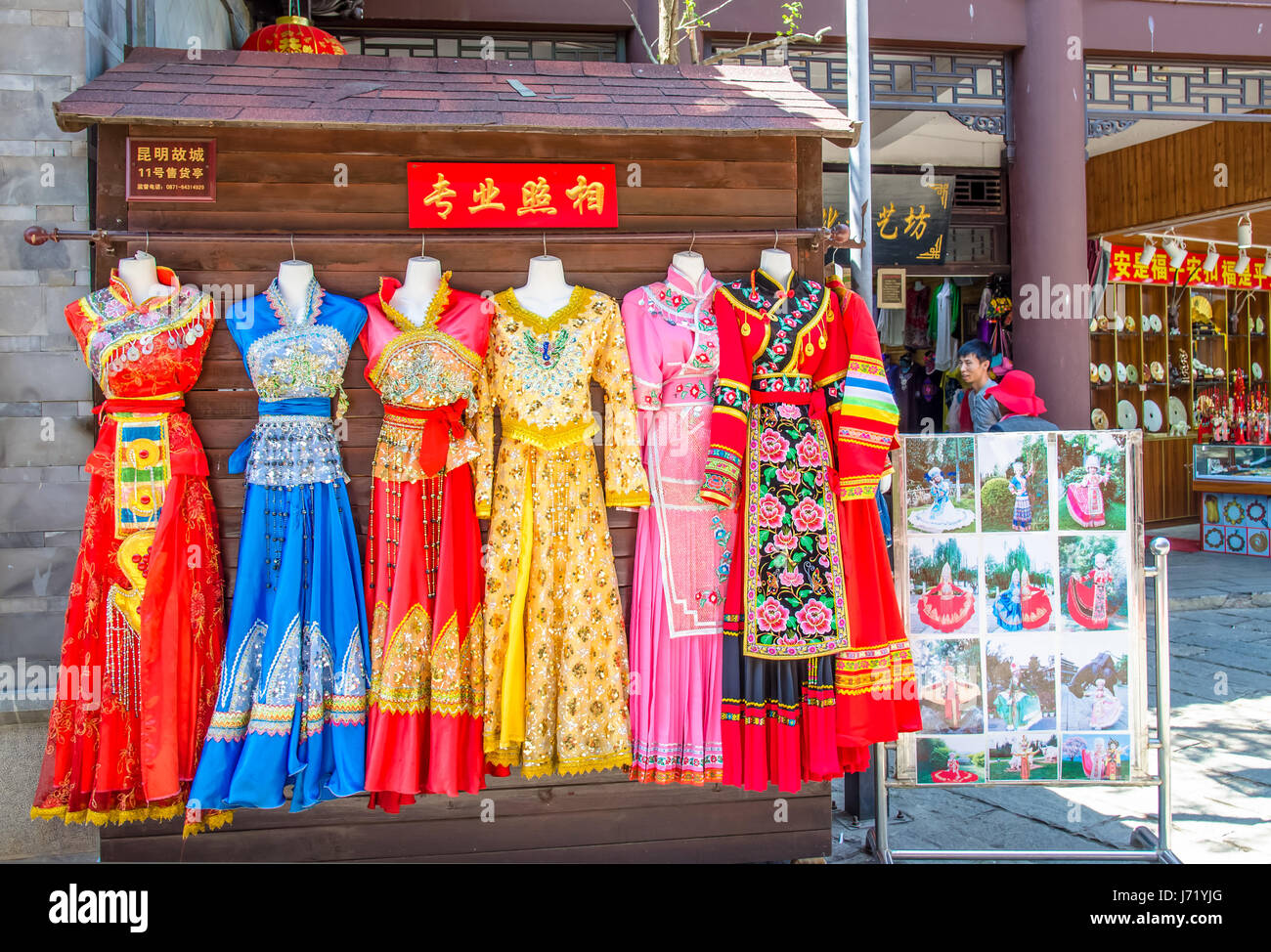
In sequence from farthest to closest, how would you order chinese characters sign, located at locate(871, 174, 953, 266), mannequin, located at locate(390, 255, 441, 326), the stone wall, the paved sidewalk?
chinese characters sign, located at locate(871, 174, 953, 266) → the paved sidewalk → the stone wall → mannequin, located at locate(390, 255, 441, 326)

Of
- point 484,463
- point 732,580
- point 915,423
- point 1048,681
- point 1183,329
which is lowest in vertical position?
point 1048,681

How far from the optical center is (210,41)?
16.1 ft

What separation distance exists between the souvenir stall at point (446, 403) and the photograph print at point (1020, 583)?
1.51ft

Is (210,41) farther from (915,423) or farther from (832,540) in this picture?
(915,423)

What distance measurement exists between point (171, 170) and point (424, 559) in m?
1.52

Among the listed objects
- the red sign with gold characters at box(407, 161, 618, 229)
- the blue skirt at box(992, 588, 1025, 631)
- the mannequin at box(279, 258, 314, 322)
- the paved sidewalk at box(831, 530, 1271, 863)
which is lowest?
the paved sidewalk at box(831, 530, 1271, 863)

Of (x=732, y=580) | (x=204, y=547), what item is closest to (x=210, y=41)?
(x=204, y=547)

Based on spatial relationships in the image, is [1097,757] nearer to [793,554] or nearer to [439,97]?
[793,554]

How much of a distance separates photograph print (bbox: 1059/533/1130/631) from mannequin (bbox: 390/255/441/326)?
2.43 m

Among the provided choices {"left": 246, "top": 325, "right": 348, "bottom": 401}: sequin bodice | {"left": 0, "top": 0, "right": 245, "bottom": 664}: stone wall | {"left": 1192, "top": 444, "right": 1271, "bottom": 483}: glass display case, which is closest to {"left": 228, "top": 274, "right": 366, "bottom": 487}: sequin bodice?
{"left": 246, "top": 325, "right": 348, "bottom": 401}: sequin bodice

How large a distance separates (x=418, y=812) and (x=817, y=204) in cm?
261

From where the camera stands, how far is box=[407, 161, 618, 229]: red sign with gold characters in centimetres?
307

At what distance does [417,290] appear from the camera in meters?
3.04

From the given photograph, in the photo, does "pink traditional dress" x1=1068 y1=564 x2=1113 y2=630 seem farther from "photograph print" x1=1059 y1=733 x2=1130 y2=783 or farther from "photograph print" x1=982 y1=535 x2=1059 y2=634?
"photograph print" x1=1059 y1=733 x2=1130 y2=783
